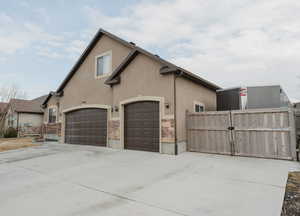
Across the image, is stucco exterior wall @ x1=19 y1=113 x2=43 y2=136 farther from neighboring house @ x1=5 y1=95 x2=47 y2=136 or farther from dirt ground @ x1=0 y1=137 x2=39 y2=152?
dirt ground @ x1=0 y1=137 x2=39 y2=152

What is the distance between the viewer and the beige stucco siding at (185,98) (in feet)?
27.3

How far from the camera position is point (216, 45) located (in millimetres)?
13367

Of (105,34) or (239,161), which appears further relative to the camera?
(105,34)

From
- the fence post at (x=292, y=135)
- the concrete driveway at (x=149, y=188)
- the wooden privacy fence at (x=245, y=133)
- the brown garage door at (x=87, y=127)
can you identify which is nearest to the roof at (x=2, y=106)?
the brown garage door at (x=87, y=127)

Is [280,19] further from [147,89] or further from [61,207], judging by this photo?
[61,207]

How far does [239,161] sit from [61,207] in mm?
6048

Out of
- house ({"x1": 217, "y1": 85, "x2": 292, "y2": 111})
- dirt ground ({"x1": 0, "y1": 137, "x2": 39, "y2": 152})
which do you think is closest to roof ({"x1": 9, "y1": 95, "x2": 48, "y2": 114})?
dirt ground ({"x1": 0, "y1": 137, "x2": 39, "y2": 152})

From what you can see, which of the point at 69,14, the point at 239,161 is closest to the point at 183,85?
the point at 239,161

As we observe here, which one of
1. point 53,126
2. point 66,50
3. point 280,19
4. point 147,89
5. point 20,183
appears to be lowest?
point 20,183

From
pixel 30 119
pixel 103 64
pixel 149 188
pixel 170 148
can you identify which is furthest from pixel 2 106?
pixel 149 188

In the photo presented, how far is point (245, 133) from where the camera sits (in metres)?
7.25

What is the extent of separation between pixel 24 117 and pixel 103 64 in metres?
18.8

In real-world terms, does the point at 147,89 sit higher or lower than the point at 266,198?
higher

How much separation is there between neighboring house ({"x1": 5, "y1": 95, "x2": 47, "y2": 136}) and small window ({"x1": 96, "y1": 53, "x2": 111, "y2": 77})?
1755cm
